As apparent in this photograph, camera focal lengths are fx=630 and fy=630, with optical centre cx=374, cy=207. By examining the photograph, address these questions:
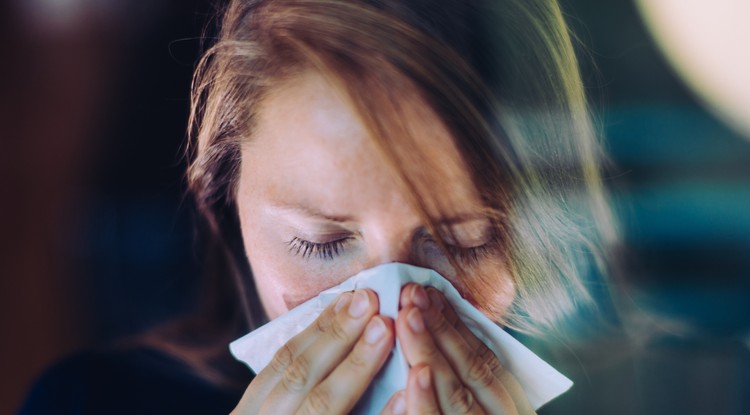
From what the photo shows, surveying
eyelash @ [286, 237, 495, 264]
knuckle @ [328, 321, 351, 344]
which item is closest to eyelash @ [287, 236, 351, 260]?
eyelash @ [286, 237, 495, 264]

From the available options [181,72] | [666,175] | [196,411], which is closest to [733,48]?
[666,175]

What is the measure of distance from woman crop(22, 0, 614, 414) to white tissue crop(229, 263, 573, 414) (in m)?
0.02

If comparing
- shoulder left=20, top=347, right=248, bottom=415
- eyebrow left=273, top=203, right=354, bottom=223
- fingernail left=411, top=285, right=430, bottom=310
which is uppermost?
eyebrow left=273, top=203, right=354, bottom=223

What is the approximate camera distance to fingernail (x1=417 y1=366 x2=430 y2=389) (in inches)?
28.7

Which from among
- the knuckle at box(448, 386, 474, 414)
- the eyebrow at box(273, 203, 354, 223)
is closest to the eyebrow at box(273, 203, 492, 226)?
the eyebrow at box(273, 203, 354, 223)

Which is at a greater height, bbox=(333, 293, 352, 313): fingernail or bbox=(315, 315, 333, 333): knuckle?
bbox=(333, 293, 352, 313): fingernail

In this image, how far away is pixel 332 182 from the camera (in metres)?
0.79

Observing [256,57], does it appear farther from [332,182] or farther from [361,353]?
[361,353]

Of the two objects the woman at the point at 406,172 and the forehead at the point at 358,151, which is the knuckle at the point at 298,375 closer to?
the woman at the point at 406,172

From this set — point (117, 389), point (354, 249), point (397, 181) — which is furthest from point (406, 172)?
point (117, 389)

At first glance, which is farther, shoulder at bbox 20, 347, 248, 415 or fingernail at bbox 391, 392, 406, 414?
shoulder at bbox 20, 347, 248, 415

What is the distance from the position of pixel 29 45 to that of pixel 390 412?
714 mm

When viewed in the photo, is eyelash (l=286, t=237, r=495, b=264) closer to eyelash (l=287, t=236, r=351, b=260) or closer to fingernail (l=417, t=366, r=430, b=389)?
eyelash (l=287, t=236, r=351, b=260)

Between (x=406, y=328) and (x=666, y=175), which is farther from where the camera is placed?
(x=666, y=175)
